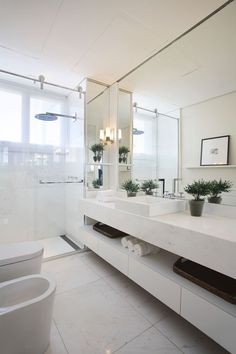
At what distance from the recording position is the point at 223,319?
3.57 ft

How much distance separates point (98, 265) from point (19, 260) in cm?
103

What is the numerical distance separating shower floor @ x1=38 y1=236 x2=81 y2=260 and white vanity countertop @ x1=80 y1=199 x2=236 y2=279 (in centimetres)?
116

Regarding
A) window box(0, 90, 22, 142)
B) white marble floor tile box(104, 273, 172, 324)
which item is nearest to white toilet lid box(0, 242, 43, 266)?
white marble floor tile box(104, 273, 172, 324)

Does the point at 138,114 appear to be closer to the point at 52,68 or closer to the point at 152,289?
the point at 52,68

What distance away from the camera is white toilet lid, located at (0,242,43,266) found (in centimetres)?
159

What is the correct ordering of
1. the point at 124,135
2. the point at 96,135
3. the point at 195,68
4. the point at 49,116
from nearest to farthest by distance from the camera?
1. the point at 195,68
2. the point at 124,135
3. the point at 96,135
4. the point at 49,116

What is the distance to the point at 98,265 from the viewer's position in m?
2.38

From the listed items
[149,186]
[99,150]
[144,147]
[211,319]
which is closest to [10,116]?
[99,150]

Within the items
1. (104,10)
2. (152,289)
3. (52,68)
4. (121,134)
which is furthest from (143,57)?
(152,289)

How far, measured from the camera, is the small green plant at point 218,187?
1640mm

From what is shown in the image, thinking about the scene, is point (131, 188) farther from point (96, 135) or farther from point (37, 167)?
point (37, 167)

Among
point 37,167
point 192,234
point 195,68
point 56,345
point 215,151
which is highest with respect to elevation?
point 195,68

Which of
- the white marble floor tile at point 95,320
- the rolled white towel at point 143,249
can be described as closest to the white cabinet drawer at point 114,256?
the rolled white towel at point 143,249

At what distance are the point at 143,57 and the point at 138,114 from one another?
634mm
